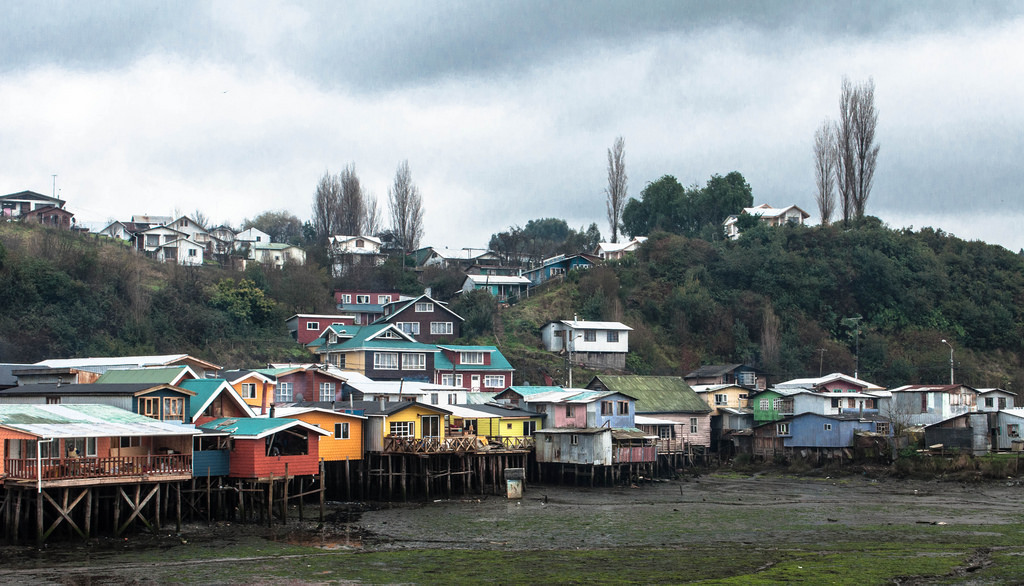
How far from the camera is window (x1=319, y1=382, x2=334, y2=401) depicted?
58.5 metres

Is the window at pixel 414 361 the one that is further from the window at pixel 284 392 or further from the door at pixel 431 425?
the door at pixel 431 425

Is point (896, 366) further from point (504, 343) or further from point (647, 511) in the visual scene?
point (647, 511)

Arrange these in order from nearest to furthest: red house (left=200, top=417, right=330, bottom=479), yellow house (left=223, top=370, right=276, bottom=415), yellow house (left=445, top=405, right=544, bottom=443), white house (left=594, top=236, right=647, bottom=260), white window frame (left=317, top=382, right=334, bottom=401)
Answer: red house (left=200, top=417, right=330, bottom=479), yellow house (left=223, top=370, right=276, bottom=415), yellow house (left=445, top=405, right=544, bottom=443), white window frame (left=317, top=382, right=334, bottom=401), white house (left=594, top=236, right=647, bottom=260)

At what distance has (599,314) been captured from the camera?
293ft

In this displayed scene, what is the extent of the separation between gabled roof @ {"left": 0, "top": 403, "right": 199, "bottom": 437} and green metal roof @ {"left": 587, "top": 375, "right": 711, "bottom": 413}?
1281 inches

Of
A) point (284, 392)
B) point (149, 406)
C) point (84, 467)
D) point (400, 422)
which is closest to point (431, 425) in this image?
point (400, 422)

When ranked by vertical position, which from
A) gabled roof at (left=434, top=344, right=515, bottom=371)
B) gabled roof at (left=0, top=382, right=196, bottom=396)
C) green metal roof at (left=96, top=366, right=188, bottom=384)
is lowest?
gabled roof at (left=0, top=382, right=196, bottom=396)

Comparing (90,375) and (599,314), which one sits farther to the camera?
(599,314)

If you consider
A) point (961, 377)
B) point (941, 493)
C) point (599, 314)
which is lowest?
point (941, 493)

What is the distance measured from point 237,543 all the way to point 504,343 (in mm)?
52041

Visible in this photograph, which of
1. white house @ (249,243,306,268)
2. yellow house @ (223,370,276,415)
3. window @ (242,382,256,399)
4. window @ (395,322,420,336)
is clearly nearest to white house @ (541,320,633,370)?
window @ (395,322,420,336)

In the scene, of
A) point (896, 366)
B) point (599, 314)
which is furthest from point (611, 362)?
point (896, 366)

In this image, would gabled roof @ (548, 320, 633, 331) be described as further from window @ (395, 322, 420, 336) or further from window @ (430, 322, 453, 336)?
window @ (395, 322, 420, 336)

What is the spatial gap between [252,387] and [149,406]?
1228cm
